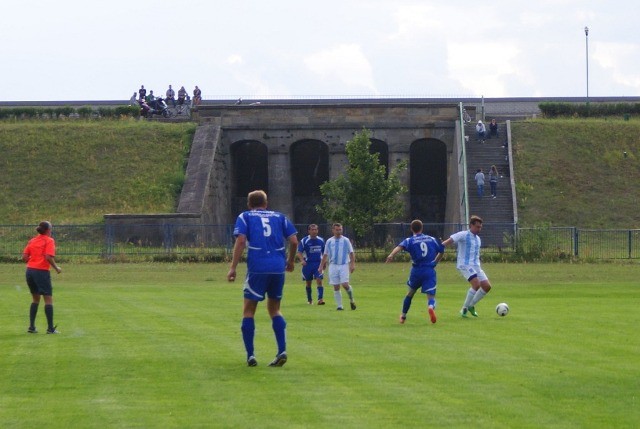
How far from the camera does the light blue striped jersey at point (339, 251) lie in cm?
2488

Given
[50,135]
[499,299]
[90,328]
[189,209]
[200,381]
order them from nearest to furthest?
1. [200,381]
2. [90,328]
3. [499,299]
4. [189,209]
5. [50,135]

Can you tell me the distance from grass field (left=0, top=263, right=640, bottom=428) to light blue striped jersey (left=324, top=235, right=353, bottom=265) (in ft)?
3.33

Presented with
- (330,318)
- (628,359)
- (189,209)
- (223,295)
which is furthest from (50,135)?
(628,359)

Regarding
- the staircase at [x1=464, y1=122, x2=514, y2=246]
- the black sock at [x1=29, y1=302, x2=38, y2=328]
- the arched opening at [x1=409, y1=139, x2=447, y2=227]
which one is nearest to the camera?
the black sock at [x1=29, y1=302, x2=38, y2=328]

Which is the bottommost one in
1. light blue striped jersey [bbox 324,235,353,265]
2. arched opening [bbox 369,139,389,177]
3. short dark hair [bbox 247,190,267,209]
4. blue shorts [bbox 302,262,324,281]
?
blue shorts [bbox 302,262,324,281]

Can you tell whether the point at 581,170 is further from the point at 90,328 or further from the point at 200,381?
the point at 200,381

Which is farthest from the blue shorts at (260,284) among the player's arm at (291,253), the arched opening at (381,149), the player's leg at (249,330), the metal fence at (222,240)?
the arched opening at (381,149)

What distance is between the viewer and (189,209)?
5312 centimetres

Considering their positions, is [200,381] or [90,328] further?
[90,328]

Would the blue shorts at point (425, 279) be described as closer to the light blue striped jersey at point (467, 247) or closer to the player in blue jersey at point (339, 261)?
the light blue striped jersey at point (467, 247)

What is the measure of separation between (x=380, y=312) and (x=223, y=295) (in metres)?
7.20

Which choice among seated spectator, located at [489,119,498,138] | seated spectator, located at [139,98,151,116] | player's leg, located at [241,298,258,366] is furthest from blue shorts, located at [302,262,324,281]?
seated spectator, located at [139,98,151,116]

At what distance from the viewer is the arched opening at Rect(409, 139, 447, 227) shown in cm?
6241

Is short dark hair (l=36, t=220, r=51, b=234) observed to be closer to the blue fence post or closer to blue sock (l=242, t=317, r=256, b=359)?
blue sock (l=242, t=317, r=256, b=359)
